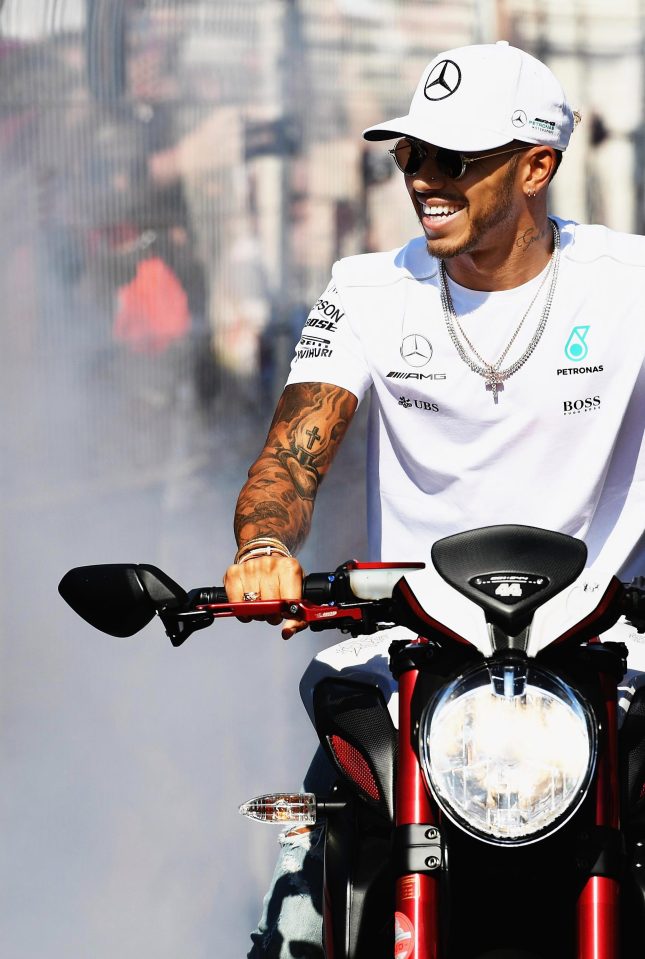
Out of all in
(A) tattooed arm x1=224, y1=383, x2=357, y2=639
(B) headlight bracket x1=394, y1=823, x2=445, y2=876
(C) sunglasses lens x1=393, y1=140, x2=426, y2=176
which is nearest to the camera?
(B) headlight bracket x1=394, y1=823, x2=445, y2=876

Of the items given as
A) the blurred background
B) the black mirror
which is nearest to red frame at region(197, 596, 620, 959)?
the black mirror

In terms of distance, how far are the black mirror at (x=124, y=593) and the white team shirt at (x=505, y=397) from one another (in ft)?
3.03

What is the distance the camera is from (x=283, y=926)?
2629 mm

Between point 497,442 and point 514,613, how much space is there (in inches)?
44.6

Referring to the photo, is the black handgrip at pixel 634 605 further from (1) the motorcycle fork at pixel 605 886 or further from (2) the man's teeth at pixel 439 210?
(2) the man's teeth at pixel 439 210

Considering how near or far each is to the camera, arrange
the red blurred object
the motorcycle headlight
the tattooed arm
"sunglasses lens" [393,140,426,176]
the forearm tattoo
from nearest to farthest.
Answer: the motorcycle headlight < the tattooed arm < the forearm tattoo < "sunglasses lens" [393,140,426,176] < the red blurred object

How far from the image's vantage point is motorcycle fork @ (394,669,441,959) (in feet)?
6.33

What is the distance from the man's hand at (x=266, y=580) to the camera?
221 cm

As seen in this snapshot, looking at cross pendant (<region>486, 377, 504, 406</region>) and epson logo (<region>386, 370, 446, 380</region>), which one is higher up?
epson logo (<region>386, 370, 446, 380</region>)

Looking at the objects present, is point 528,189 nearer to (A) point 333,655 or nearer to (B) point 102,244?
(A) point 333,655

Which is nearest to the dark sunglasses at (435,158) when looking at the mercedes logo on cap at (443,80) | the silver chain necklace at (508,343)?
the mercedes logo on cap at (443,80)

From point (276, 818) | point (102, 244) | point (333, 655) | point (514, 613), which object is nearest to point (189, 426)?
point (102, 244)

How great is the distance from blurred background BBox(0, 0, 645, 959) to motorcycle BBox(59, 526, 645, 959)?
2878 mm

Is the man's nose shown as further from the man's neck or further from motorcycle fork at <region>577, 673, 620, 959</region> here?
motorcycle fork at <region>577, 673, 620, 959</region>
